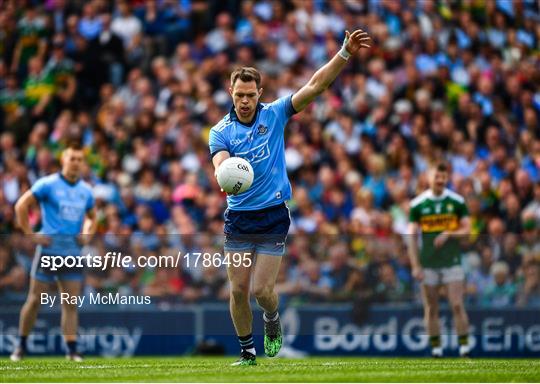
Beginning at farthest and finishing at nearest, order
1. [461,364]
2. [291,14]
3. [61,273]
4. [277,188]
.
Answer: [291,14]
[61,273]
[461,364]
[277,188]

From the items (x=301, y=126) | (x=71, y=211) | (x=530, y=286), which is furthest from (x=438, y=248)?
(x=301, y=126)

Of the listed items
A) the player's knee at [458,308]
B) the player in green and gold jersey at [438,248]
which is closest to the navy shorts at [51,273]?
the player in green and gold jersey at [438,248]

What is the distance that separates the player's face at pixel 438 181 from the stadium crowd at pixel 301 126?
1555 mm

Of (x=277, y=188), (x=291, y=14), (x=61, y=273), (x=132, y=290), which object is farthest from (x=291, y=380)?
(x=291, y=14)

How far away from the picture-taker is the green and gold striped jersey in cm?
1603

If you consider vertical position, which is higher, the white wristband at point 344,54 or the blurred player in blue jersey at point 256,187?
the white wristband at point 344,54

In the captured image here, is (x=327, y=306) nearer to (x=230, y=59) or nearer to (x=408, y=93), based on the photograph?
(x=408, y=93)

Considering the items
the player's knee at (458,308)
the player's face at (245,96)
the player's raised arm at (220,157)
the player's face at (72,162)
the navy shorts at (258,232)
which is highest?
the player's face at (245,96)

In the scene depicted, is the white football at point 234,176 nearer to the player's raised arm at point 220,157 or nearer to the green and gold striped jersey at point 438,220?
the player's raised arm at point 220,157

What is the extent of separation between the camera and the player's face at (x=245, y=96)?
11266 mm

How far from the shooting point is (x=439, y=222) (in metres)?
16.1

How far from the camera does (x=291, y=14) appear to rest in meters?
23.7

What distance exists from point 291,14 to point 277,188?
12.7 metres

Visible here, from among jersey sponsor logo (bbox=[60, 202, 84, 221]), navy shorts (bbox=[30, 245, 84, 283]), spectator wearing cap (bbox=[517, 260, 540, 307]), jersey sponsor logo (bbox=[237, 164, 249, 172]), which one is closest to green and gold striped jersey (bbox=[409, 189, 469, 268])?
spectator wearing cap (bbox=[517, 260, 540, 307])
